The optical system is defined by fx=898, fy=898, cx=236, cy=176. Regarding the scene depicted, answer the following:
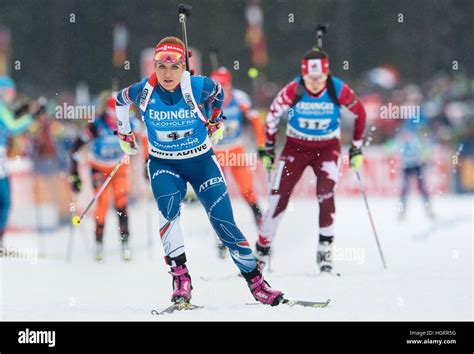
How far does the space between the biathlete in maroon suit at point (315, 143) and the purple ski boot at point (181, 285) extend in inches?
79.1

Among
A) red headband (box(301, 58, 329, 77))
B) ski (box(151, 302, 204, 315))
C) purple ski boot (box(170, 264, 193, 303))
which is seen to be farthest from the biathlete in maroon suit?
ski (box(151, 302, 204, 315))

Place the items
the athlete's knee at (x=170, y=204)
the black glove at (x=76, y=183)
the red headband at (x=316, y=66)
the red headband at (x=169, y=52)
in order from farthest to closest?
1. the black glove at (x=76, y=183)
2. the red headband at (x=316, y=66)
3. the athlete's knee at (x=170, y=204)
4. the red headband at (x=169, y=52)

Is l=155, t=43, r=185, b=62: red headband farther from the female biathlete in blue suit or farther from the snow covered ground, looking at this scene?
the snow covered ground

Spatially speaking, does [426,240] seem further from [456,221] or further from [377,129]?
[377,129]

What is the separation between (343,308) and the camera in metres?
7.22

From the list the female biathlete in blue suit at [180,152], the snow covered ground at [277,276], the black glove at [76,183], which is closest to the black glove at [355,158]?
the snow covered ground at [277,276]

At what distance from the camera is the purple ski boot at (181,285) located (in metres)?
7.19

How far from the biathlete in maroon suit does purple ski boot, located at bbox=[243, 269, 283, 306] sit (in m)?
1.88

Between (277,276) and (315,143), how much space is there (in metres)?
1.40

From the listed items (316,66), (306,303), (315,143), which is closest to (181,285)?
(306,303)

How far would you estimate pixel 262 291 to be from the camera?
23.6 feet

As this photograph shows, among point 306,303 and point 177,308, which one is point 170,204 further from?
point 306,303

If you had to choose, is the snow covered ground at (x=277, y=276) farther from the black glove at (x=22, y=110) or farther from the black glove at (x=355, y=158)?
the black glove at (x=22, y=110)
